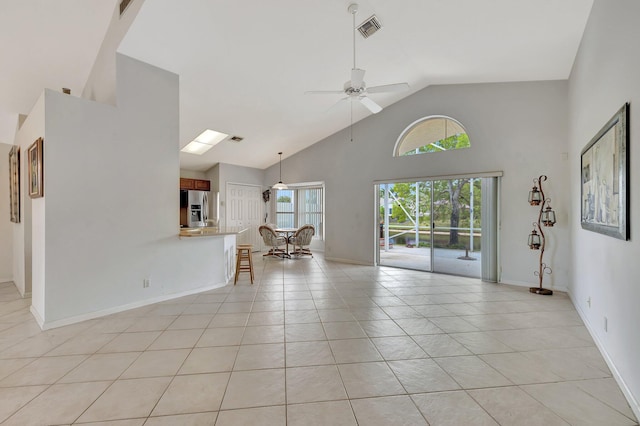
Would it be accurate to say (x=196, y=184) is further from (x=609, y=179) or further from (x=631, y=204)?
(x=631, y=204)

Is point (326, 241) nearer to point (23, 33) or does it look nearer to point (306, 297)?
point (306, 297)

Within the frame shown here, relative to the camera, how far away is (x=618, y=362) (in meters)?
2.03

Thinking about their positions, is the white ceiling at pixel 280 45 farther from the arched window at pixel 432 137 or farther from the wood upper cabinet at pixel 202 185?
the wood upper cabinet at pixel 202 185

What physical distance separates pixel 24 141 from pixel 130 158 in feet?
5.10

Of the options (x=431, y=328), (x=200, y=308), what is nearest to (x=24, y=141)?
(x=200, y=308)

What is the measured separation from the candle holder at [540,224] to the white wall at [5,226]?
8.49 m

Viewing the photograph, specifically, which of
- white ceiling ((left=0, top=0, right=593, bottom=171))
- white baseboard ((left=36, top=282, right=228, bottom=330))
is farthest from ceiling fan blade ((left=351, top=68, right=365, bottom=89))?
white baseboard ((left=36, top=282, right=228, bottom=330))

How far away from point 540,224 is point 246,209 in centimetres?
664

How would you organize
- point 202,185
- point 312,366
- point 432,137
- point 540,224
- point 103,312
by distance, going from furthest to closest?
→ point 202,185
point 432,137
point 540,224
point 103,312
point 312,366

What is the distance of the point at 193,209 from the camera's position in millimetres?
7172

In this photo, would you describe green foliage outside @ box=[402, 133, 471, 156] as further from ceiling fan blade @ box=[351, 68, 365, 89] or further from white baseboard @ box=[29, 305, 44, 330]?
white baseboard @ box=[29, 305, 44, 330]

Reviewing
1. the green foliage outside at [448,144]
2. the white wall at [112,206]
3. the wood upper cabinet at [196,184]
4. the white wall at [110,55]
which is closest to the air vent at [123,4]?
the white wall at [110,55]

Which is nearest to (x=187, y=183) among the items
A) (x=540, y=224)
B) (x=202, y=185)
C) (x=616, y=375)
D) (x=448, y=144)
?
(x=202, y=185)

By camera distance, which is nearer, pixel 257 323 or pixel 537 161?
pixel 257 323
